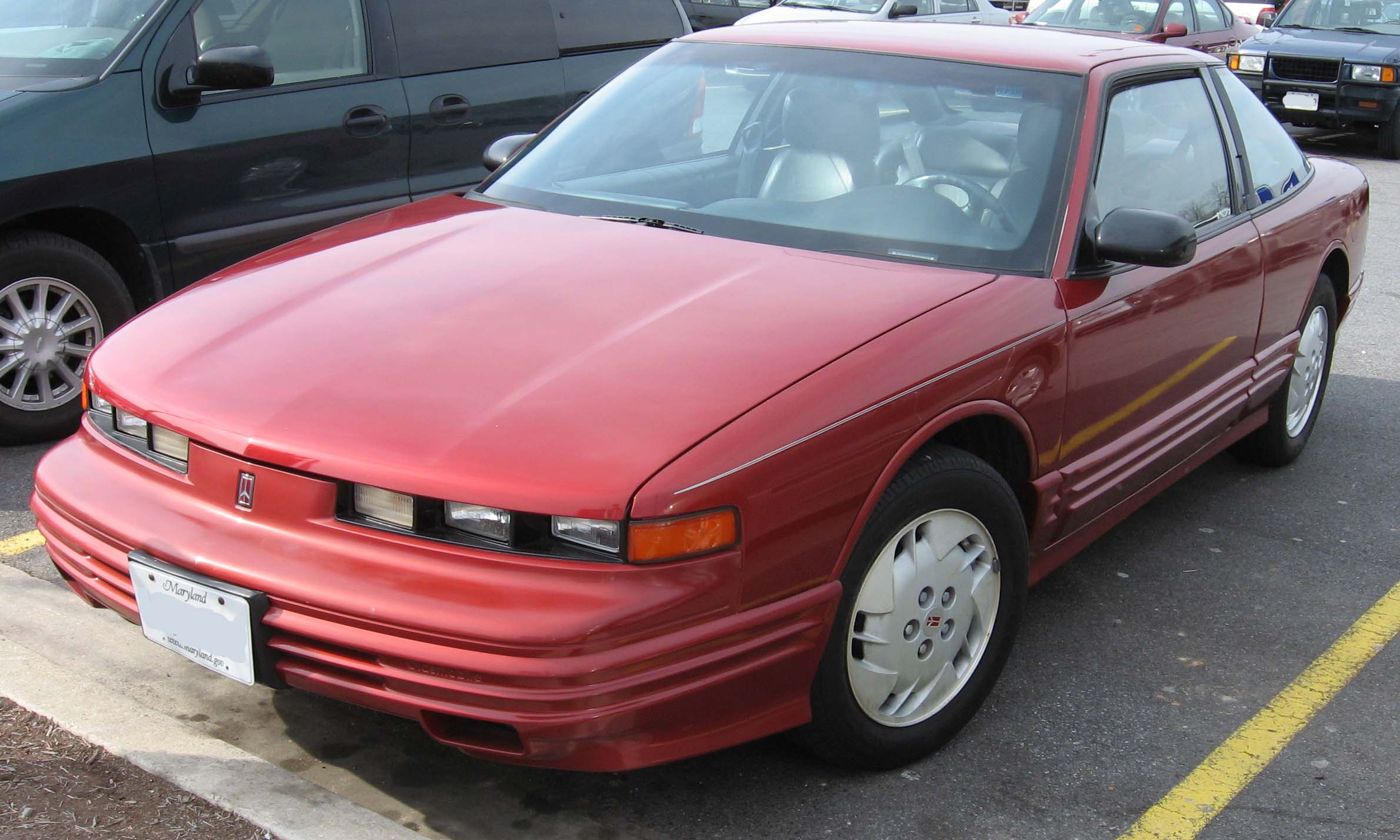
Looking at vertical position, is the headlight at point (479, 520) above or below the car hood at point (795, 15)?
above

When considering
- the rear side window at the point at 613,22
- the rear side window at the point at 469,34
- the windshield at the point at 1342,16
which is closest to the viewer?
the rear side window at the point at 469,34

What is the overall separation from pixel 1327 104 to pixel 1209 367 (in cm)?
1062

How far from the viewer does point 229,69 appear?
505 cm

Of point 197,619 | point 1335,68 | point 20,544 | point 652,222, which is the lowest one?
point 20,544

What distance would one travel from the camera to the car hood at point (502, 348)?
253 cm

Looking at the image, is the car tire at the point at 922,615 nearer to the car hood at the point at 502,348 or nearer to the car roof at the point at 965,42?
the car hood at the point at 502,348

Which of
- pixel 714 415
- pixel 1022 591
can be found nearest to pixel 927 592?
pixel 1022 591

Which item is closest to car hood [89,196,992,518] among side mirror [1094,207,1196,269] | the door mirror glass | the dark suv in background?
side mirror [1094,207,1196,269]

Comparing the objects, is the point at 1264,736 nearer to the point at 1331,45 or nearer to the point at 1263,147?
the point at 1263,147

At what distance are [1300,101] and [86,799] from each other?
13.3 m

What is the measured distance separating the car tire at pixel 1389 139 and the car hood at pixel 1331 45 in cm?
59

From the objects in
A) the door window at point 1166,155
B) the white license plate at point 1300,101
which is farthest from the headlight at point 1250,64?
the door window at point 1166,155

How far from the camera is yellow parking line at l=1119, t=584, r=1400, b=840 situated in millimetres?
2967

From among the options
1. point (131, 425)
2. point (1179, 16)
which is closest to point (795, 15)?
point (1179, 16)
